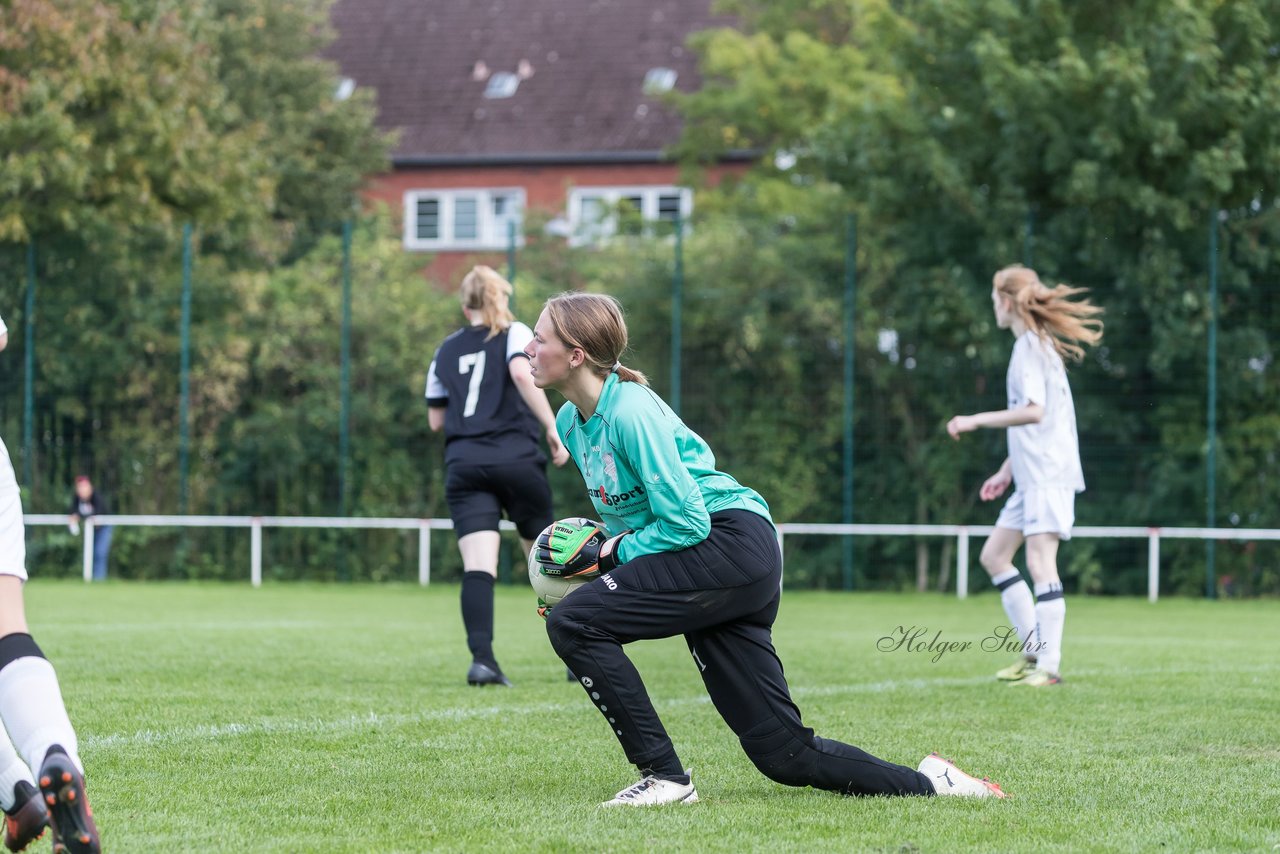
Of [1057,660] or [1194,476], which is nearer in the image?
[1057,660]

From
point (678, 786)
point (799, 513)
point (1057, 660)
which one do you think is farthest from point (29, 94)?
point (678, 786)

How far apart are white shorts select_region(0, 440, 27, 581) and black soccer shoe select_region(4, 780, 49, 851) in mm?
509

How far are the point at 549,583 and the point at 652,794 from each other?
68 centimetres

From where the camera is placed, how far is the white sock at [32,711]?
3.92m

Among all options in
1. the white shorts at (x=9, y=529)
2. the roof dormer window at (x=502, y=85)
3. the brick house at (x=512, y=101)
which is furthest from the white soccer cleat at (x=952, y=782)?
the roof dormer window at (x=502, y=85)

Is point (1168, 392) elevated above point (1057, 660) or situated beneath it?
elevated above

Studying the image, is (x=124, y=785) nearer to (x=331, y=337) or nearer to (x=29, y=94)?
(x=331, y=337)

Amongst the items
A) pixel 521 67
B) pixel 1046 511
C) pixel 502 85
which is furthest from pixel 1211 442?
pixel 521 67

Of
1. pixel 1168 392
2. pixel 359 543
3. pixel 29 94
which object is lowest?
pixel 359 543

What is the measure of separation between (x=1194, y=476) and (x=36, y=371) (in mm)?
13007

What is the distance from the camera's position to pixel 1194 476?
17891mm

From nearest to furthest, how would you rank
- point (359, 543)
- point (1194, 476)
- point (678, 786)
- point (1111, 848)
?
point (1111, 848) < point (678, 786) < point (1194, 476) < point (359, 543)

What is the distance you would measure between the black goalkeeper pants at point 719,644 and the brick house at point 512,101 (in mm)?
30618

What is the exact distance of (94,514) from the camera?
1936cm
